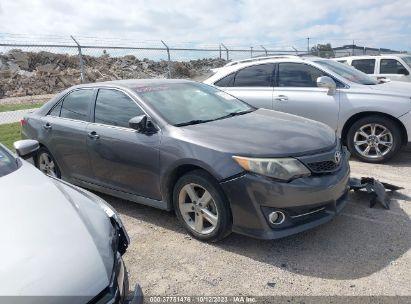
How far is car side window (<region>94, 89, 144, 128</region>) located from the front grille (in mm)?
1853

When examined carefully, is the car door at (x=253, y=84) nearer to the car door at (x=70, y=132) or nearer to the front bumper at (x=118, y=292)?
the car door at (x=70, y=132)

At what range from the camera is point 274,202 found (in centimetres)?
352

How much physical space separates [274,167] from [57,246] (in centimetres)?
197

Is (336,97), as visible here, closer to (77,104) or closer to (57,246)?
(77,104)

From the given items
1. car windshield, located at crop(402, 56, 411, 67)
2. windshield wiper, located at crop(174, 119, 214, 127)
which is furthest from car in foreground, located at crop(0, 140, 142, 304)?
car windshield, located at crop(402, 56, 411, 67)

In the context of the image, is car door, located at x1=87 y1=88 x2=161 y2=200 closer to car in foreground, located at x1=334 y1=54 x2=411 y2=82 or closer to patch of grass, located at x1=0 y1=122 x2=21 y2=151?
patch of grass, located at x1=0 y1=122 x2=21 y2=151

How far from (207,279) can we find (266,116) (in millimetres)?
2074

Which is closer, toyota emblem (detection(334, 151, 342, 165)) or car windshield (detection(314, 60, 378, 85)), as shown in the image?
toyota emblem (detection(334, 151, 342, 165))

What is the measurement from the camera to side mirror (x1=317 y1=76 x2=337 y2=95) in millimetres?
6512

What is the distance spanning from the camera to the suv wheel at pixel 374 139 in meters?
6.23

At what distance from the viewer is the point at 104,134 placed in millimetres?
4727

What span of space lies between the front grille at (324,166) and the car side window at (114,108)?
1.85m

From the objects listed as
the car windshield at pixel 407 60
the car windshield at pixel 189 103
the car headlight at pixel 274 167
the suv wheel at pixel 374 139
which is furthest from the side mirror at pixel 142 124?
the car windshield at pixel 407 60

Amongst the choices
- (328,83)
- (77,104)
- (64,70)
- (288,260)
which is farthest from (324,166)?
(64,70)
